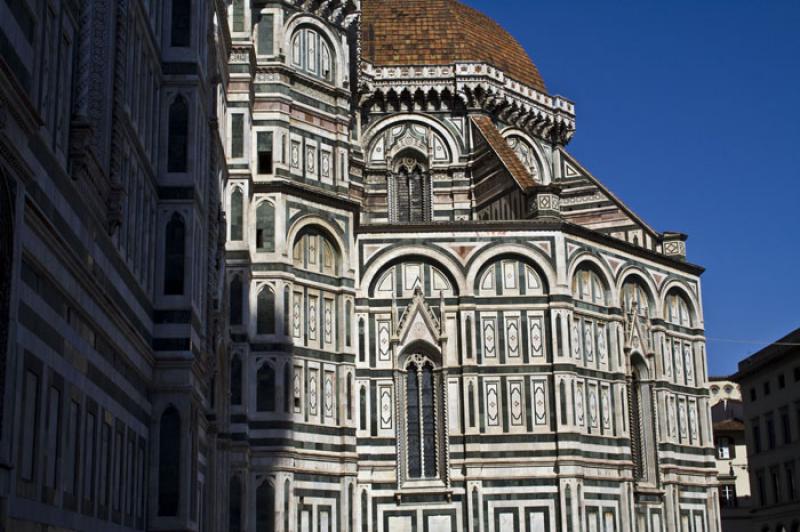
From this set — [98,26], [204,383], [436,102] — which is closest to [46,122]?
[98,26]

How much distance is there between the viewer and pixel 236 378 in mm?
32344

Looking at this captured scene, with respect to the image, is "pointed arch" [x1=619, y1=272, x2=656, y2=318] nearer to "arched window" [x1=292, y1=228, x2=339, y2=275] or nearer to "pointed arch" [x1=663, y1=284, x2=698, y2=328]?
"pointed arch" [x1=663, y1=284, x2=698, y2=328]

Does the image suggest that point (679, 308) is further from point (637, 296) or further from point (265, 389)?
point (265, 389)

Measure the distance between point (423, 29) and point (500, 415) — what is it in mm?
16005

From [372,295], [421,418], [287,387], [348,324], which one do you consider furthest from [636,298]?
[287,387]

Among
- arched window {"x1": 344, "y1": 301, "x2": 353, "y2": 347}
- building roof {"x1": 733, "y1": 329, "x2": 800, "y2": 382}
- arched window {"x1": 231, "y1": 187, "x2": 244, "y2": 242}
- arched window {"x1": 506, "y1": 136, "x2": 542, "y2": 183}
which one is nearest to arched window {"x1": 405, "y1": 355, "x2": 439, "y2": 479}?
arched window {"x1": 344, "y1": 301, "x2": 353, "y2": 347}

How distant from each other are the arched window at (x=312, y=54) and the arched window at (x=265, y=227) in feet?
15.4

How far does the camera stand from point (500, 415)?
3584 cm

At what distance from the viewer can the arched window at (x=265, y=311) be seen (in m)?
33.4

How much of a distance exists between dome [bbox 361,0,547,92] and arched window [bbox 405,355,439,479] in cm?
1201

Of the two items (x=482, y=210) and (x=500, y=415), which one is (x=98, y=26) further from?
(x=482, y=210)

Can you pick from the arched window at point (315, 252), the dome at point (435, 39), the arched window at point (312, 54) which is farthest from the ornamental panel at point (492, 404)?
the dome at point (435, 39)

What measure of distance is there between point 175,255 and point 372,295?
50.3 ft

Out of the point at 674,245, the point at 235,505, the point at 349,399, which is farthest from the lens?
the point at 674,245
